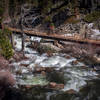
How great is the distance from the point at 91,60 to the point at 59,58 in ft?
11.4

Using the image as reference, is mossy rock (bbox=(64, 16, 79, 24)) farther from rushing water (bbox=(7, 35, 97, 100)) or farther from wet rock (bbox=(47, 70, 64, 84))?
wet rock (bbox=(47, 70, 64, 84))

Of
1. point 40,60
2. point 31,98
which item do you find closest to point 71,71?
point 40,60

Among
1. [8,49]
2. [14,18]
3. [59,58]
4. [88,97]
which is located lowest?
[88,97]

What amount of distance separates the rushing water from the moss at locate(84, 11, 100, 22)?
10.8 metres

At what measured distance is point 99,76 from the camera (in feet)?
56.5

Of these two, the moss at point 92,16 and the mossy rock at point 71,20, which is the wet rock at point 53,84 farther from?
the moss at point 92,16

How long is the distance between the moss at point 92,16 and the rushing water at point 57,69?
35.4 feet

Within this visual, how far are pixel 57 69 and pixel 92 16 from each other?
16.4 m

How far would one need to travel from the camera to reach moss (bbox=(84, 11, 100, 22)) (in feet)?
103

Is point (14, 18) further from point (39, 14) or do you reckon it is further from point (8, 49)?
point (8, 49)

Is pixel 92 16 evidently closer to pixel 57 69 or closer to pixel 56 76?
pixel 57 69

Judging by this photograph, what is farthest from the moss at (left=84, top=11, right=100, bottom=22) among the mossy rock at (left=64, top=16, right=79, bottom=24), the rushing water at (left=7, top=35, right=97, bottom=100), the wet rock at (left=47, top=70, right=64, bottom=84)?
the wet rock at (left=47, top=70, right=64, bottom=84)

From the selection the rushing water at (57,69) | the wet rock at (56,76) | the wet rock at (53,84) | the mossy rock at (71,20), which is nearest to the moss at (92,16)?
the mossy rock at (71,20)

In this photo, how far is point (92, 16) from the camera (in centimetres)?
3228
